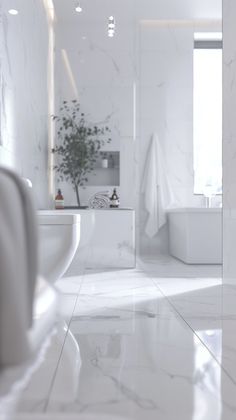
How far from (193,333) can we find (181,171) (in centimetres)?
404

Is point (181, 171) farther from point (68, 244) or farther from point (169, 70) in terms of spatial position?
point (68, 244)

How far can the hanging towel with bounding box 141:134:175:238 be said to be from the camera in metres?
5.96

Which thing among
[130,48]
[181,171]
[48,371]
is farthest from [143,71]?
[48,371]

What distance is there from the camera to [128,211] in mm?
4762

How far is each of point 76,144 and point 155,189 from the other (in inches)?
44.3

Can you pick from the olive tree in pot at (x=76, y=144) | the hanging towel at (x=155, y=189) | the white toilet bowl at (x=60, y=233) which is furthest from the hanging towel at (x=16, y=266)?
the hanging towel at (x=155, y=189)

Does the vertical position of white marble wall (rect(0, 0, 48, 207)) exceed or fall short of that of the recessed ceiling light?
it falls short

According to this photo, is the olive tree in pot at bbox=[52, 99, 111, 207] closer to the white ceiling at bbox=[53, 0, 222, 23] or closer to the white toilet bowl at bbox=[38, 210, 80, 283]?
the white ceiling at bbox=[53, 0, 222, 23]

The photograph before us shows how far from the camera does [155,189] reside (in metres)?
5.97

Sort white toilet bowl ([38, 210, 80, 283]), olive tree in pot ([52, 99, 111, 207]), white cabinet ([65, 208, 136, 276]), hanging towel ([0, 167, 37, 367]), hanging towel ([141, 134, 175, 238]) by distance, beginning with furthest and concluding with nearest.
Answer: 1. hanging towel ([141, 134, 175, 238])
2. olive tree in pot ([52, 99, 111, 207])
3. white cabinet ([65, 208, 136, 276])
4. white toilet bowl ([38, 210, 80, 283])
5. hanging towel ([0, 167, 37, 367])

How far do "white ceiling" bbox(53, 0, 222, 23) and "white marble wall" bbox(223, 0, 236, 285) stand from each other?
Answer: 1979 millimetres

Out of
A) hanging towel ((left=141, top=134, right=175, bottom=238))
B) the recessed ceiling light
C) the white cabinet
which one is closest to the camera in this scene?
the recessed ceiling light

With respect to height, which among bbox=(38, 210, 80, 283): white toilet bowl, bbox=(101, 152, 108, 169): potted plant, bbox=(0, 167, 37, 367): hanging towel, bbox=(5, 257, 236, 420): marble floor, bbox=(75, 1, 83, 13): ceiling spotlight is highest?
bbox=(75, 1, 83, 13): ceiling spotlight

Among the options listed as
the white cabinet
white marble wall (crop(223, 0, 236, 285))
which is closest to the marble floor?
white marble wall (crop(223, 0, 236, 285))
